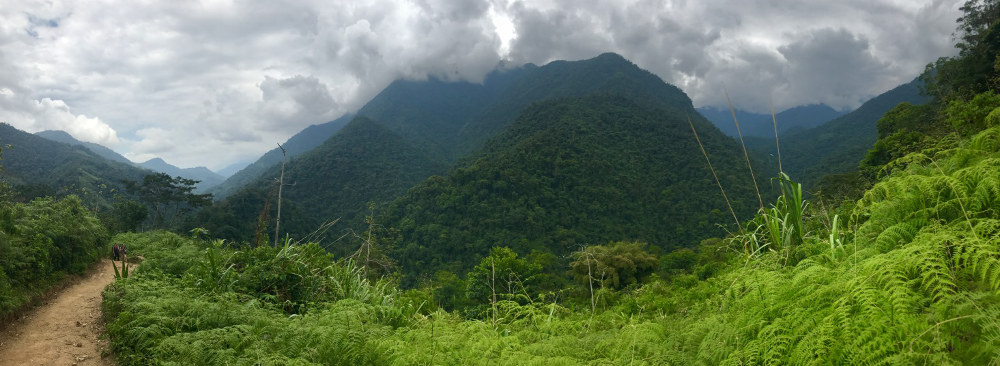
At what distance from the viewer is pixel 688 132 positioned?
74938 millimetres

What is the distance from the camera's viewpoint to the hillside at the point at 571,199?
44906 millimetres

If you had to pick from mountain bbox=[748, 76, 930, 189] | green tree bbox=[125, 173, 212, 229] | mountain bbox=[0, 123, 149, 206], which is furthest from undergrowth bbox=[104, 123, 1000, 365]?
mountain bbox=[748, 76, 930, 189]

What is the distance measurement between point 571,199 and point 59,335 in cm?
5032

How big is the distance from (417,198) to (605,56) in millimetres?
127227

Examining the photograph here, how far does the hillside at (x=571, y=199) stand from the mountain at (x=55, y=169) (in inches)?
1416

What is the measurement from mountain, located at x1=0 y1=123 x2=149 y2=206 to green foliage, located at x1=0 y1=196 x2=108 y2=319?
42610 mm

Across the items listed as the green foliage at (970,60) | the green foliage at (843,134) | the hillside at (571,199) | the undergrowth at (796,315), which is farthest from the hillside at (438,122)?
the green foliage at (970,60)

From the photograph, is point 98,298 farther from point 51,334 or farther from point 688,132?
point 688,132

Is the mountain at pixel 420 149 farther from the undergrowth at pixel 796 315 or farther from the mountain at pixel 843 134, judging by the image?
the mountain at pixel 843 134

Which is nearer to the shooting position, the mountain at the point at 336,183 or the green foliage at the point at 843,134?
the mountain at the point at 336,183

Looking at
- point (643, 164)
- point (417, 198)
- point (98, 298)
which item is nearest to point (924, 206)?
point (98, 298)

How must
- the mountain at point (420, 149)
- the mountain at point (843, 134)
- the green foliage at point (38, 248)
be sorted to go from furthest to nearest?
the mountain at point (843, 134)
the mountain at point (420, 149)
the green foliage at point (38, 248)

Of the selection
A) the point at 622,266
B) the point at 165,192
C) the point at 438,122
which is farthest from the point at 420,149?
the point at 622,266

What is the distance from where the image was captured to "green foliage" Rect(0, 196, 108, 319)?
7.38 meters
